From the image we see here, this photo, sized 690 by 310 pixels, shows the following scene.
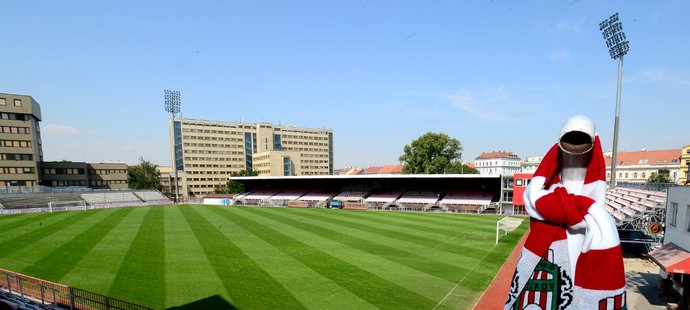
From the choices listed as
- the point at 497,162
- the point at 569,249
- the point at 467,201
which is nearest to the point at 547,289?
the point at 569,249

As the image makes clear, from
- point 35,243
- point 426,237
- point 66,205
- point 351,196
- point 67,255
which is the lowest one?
point 426,237

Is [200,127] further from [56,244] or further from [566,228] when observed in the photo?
[566,228]

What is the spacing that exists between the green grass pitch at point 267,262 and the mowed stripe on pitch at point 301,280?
48 mm

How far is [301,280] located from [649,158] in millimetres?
106546

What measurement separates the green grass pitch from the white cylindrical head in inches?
419

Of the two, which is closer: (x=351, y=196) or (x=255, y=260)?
(x=255, y=260)

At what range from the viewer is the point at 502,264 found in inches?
672

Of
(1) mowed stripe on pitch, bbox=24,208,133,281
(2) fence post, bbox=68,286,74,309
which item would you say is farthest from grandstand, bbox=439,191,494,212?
(2) fence post, bbox=68,286,74,309

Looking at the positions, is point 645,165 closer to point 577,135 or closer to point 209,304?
point 209,304

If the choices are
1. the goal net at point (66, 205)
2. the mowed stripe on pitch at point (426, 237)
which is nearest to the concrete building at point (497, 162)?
the mowed stripe on pitch at point (426, 237)

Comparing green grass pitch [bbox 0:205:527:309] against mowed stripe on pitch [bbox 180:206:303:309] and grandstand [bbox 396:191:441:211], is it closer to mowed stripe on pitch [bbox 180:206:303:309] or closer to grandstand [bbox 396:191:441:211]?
mowed stripe on pitch [bbox 180:206:303:309]

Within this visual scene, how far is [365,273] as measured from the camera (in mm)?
15242

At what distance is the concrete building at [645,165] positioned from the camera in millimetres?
74625

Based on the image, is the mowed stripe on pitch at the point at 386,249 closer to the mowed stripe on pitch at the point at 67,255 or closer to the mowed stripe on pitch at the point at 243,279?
the mowed stripe on pitch at the point at 243,279
